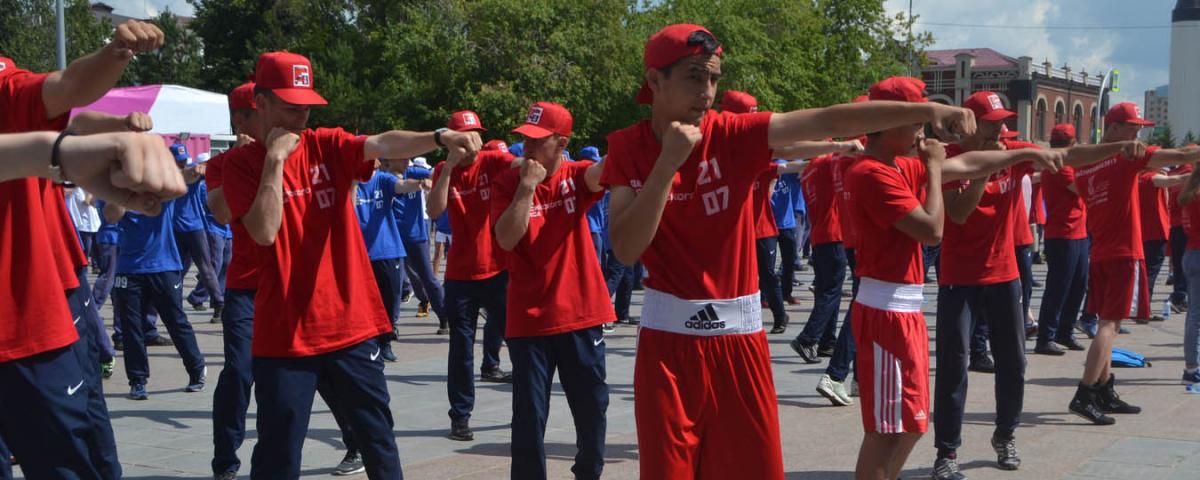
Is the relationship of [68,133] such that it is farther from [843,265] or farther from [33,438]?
[843,265]

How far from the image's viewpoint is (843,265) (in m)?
10.7

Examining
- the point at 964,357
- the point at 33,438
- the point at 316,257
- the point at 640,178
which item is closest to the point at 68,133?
the point at 33,438

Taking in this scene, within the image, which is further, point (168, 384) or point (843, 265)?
point (843, 265)

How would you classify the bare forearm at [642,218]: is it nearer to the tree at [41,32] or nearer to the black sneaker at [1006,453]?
the black sneaker at [1006,453]

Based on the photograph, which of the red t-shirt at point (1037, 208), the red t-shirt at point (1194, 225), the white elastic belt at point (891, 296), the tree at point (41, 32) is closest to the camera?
the white elastic belt at point (891, 296)

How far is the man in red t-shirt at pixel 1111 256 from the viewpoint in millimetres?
7926

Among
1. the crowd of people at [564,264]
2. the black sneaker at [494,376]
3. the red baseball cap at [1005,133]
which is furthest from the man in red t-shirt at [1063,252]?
the black sneaker at [494,376]

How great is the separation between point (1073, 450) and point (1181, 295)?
9.56 m

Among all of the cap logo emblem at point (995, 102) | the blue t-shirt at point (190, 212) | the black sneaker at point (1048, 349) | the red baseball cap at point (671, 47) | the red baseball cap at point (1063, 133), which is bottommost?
the black sneaker at point (1048, 349)

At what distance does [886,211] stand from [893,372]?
2.27 ft

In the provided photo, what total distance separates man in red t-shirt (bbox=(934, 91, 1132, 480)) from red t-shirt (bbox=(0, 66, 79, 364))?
4271 mm

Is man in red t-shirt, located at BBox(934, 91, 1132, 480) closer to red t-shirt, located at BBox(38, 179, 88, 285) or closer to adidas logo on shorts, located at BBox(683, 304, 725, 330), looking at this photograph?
adidas logo on shorts, located at BBox(683, 304, 725, 330)

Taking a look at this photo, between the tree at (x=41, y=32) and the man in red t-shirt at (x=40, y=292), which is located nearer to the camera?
the man in red t-shirt at (x=40, y=292)

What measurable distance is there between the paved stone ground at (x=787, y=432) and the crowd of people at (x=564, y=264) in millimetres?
276
